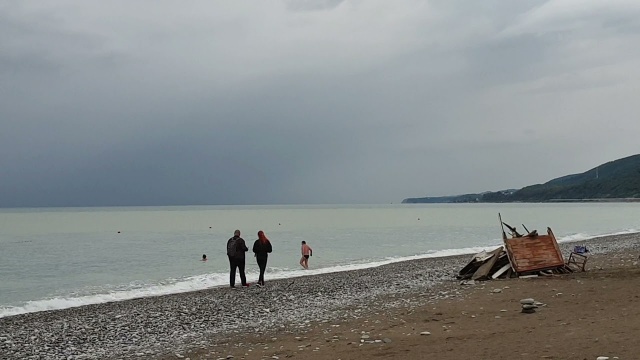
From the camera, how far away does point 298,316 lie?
1539 cm

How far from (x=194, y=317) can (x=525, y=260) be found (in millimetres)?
10679

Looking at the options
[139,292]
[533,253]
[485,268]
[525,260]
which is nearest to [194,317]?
[485,268]

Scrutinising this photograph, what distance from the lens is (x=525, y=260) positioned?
→ 64.3 feet

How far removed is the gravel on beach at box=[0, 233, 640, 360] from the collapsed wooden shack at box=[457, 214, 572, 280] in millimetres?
1405

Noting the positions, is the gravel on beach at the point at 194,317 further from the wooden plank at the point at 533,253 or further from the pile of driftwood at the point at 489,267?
the wooden plank at the point at 533,253

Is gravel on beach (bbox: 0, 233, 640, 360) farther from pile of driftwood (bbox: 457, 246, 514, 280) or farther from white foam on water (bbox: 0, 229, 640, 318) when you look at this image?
white foam on water (bbox: 0, 229, 640, 318)

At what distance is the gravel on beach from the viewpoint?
505 inches

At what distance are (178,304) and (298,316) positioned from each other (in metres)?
5.38

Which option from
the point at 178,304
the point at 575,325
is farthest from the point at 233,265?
the point at 575,325

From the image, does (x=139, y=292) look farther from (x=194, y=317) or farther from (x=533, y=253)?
(x=533, y=253)

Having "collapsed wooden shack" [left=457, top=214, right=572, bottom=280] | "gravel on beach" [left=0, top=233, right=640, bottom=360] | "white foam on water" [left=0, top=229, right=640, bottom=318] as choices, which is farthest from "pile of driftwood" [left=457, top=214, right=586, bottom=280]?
"white foam on water" [left=0, top=229, right=640, bottom=318]

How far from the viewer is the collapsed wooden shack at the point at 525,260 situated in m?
19.4

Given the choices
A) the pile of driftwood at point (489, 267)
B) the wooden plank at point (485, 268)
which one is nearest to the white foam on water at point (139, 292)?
the pile of driftwood at point (489, 267)

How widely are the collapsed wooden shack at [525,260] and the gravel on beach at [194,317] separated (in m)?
1.41
